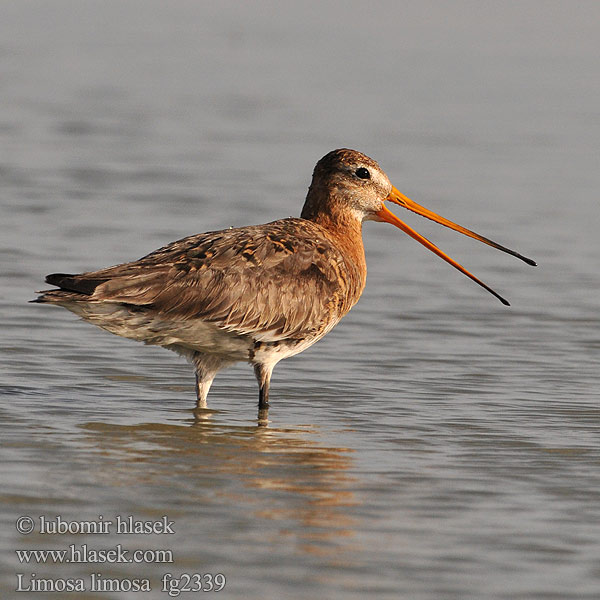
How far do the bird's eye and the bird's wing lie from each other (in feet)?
2.29

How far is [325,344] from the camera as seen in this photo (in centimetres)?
1182

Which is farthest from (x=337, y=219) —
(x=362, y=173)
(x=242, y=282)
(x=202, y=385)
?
(x=202, y=385)

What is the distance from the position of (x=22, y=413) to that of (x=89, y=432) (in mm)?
567

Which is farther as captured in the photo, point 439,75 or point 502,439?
point 439,75

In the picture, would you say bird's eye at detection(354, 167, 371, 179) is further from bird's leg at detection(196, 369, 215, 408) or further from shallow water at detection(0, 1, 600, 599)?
bird's leg at detection(196, 369, 215, 408)

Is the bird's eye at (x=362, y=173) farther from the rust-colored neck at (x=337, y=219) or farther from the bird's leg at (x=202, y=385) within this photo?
the bird's leg at (x=202, y=385)

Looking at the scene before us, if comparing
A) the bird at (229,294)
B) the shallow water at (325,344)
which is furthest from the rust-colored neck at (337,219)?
the shallow water at (325,344)

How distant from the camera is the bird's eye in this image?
33.9 ft

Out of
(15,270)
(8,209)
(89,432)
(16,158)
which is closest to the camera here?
(89,432)

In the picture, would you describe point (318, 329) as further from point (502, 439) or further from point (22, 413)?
point (22, 413)

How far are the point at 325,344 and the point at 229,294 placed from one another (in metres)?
2.76

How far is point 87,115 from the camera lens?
21219mm

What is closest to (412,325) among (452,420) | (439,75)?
(452,420)

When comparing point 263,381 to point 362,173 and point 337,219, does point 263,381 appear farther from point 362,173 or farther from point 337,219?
point 362,173
